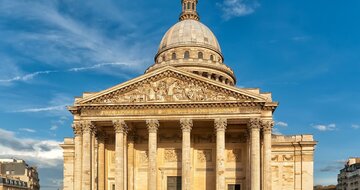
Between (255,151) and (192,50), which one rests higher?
(192,50)

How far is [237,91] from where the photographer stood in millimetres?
36156

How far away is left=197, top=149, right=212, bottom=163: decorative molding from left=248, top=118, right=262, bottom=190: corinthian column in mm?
6131

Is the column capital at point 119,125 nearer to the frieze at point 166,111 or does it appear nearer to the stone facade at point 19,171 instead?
the frieze at point 166,111

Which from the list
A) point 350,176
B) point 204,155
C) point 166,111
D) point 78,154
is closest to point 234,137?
point 204,155

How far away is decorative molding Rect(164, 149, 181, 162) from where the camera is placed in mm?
41281

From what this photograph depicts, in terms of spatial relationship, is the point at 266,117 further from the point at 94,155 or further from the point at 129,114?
the point at 94,155

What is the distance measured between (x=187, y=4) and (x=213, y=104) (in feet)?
121

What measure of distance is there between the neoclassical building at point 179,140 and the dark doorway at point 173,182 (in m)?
0.10

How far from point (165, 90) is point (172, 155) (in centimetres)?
781

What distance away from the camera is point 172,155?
4147cm


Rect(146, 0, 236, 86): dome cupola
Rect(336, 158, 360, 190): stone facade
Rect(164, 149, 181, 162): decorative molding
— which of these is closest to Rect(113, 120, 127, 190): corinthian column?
Rect(164, 149, 181, 162): decorative molding

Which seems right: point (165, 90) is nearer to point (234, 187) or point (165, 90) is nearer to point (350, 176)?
point (234, 187)

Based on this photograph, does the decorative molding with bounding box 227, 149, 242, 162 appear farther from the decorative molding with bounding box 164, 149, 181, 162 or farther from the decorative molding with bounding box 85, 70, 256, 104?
the decorative molding with bounding box 85, 70, 256, 104

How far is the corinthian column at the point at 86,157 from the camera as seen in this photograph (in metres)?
37.0
